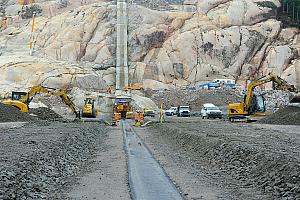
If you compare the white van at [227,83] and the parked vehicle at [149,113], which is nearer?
the parked vehicle at [149,113]

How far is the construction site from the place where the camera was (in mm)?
12031

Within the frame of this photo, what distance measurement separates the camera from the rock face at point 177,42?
8562 cm

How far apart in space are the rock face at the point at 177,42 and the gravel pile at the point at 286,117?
4289 cm

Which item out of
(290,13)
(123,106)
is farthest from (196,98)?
(290,13)

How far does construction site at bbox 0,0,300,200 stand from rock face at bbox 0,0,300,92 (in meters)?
0.22

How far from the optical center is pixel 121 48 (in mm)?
89500

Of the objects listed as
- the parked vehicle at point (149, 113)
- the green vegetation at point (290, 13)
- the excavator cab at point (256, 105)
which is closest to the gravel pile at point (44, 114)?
the parked vehicle at point (149, 113)

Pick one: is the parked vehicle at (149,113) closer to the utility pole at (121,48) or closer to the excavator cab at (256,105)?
the utility pole at (121,48)

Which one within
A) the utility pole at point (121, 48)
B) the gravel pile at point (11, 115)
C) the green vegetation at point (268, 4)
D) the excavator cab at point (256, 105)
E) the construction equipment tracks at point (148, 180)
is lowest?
the construction equipment tracks at point (148, 180)

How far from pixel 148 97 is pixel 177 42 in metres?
16.7

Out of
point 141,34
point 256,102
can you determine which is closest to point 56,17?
point 141,34

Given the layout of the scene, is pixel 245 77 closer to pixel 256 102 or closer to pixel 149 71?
pixel 149 71

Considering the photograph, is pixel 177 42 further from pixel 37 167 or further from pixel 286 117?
pixel 37 167

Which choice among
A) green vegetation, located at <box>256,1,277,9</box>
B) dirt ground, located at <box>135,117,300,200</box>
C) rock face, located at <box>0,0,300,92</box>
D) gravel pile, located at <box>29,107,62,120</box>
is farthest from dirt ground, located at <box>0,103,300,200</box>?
green vegetation, located at <box>256,1,277,9</box>
